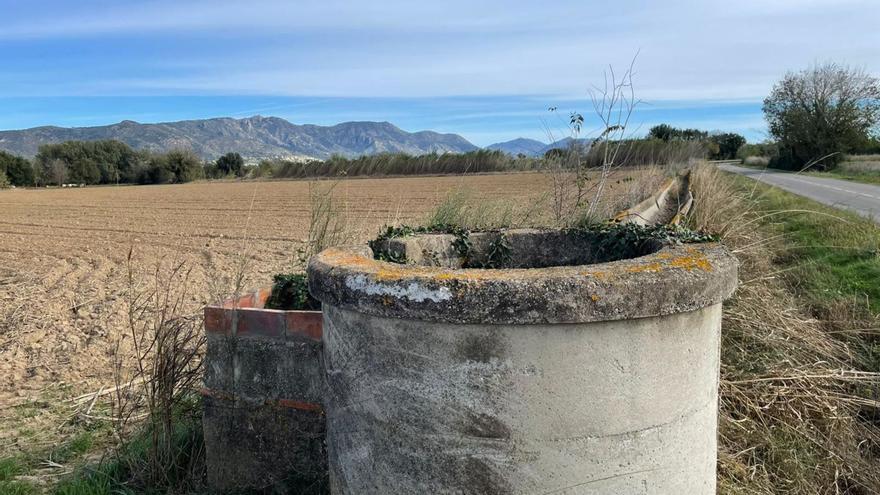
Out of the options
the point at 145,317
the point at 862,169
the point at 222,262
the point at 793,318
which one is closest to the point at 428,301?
the point at 793,318

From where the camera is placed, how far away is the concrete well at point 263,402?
9.76 ft

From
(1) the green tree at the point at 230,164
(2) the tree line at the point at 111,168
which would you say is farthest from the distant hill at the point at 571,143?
(1) the green tree at the point at 230,164

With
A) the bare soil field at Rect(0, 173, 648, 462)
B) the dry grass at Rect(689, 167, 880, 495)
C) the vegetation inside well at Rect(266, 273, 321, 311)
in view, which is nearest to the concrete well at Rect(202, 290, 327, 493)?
the vegetation inside well at Rect(266, 273, 321, 311)

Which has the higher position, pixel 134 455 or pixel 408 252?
pixel 408 252

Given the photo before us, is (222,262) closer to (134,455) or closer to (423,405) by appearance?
(134,455)

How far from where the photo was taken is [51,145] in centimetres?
8350

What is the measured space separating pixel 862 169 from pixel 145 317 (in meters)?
44.1

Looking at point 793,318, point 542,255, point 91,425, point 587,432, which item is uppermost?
point 542,255

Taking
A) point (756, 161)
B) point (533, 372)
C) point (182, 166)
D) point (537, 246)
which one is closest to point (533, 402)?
point (533, 372)

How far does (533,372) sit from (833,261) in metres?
7.79

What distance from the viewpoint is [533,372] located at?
72.6 inches

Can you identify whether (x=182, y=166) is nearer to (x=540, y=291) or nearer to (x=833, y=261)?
(x=833, y=261)

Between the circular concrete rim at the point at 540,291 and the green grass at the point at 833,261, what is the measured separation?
4744 mm

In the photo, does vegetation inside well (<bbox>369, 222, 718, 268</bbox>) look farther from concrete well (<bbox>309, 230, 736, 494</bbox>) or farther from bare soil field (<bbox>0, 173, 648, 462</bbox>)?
bare soil field (<bbox>0, 173, 648, 462</bbox>)
